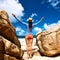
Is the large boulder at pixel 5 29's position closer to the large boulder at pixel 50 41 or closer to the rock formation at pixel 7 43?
the rock formation at pixel 7 43

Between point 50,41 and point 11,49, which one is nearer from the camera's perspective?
point 11,49

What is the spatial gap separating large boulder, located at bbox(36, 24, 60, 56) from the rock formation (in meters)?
2.99

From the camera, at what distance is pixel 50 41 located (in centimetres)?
1467

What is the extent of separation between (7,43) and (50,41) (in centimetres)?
415

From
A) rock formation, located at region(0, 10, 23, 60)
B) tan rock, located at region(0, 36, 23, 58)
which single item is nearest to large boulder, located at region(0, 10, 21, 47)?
rock formation, located at region(0, 10, 23, 60)

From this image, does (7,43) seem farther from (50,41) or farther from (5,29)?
(50,41)

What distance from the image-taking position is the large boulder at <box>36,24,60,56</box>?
A: 47.6ft

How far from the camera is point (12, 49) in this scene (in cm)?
1152

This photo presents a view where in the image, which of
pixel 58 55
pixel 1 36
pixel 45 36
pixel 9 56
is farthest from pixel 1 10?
pixel 58 55

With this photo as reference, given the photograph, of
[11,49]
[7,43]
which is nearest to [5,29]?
[7,43]

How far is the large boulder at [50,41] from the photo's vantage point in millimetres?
14508

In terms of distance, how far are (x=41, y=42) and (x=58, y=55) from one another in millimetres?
1589

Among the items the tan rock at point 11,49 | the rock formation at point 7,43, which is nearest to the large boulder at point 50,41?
the rock formation at point 7,43

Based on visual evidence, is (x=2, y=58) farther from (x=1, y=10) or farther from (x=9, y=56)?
(x=1, y=10)
